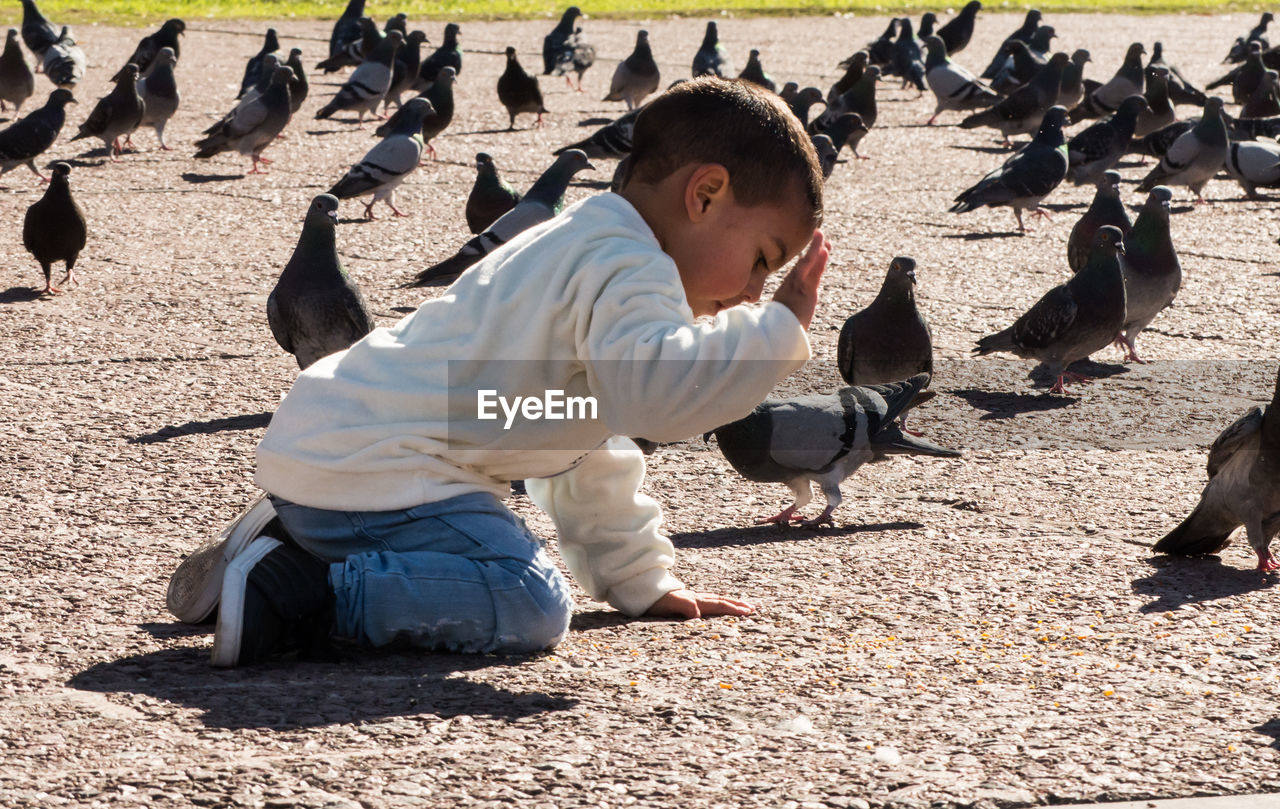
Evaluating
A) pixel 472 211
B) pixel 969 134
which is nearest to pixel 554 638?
pixel 472 211

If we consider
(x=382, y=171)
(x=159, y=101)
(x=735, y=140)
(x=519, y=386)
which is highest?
(x=735, y=140)

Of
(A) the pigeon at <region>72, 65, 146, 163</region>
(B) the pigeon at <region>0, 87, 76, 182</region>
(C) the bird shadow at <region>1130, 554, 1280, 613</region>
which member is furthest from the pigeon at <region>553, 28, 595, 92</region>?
(C) the bird shadow at <region>1130, 554, 1280, 613</region>

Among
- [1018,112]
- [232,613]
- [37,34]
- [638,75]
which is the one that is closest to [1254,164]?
[1018,112]

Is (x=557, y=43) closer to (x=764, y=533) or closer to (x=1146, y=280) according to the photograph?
(x=1146, y=280)

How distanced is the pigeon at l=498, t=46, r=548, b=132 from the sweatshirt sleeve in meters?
12.3

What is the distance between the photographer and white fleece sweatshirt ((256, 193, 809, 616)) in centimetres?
297

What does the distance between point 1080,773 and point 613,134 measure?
11.0 m

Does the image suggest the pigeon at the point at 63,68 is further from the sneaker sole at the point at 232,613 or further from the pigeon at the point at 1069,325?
the sneaker sole at the point at 232,613

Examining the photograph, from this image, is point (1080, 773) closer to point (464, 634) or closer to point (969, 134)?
point (464, 634)

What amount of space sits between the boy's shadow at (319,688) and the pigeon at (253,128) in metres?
10.4

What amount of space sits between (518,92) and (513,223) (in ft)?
24.4

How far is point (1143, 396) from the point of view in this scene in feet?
22.3

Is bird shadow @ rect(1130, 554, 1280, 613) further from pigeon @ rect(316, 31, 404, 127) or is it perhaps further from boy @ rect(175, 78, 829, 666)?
pigeon @ rect(316, 31, 404, 127)

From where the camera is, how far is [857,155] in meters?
14.8
